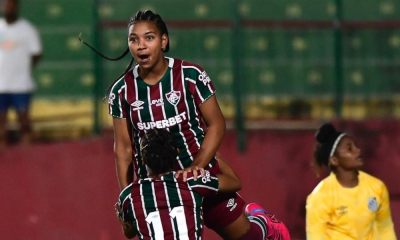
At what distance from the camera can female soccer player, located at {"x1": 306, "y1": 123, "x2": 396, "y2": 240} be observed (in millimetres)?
→ 6109

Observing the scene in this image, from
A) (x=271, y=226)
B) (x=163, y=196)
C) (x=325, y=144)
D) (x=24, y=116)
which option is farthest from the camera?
(x=24, y=116)

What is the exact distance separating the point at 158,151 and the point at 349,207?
5.55ft

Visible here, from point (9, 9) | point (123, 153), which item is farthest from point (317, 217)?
point (9, 9)

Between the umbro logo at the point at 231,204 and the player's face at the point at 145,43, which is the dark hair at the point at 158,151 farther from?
the umbro logo at the point at 231,204

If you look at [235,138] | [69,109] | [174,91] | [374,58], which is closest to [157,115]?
[174,91]

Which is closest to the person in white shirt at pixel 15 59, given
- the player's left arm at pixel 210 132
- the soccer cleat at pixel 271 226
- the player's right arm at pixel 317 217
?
the soccer cleat at pixel 271 226

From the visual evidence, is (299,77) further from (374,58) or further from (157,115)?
(157,115)

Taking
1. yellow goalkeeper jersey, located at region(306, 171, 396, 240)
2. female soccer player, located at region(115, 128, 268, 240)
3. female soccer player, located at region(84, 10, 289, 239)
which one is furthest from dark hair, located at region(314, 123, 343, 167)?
female soccer player, located at region(115, 128, 268, 240)

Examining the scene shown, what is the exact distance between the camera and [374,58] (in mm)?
9227

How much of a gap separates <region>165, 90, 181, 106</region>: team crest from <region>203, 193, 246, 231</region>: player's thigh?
2.14 feet

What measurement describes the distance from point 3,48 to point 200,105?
5.22 metres

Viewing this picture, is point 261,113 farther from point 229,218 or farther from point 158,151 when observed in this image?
point 158,151

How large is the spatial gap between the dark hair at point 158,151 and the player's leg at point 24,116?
490cm

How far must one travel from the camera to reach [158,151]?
16.4ft
